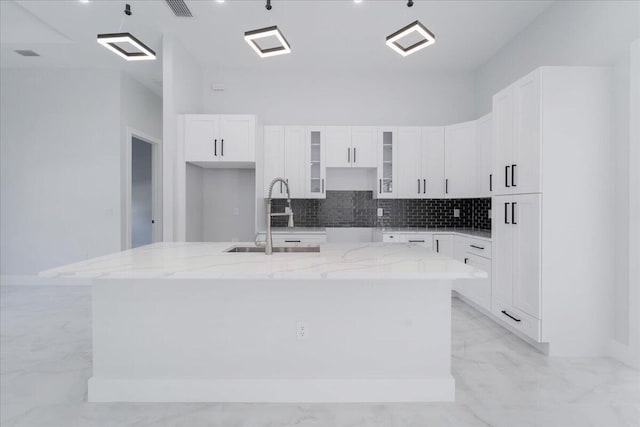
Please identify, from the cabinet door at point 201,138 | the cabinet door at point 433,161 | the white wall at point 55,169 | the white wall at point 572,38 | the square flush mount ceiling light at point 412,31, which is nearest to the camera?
the square flush mount ceiling light at point 412,31

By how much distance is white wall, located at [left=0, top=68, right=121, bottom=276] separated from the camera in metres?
5.27

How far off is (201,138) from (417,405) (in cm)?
384

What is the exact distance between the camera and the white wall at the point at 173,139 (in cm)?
437

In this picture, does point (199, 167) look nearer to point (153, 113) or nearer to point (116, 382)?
point (153, 113)

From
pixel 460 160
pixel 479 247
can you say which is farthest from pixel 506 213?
pixel 460 160

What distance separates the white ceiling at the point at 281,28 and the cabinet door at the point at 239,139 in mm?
989

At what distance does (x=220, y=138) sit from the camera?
15.2 ft

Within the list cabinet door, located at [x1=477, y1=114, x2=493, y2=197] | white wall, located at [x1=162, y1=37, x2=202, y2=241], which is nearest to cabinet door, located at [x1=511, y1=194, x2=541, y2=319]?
cabinet door, located at [x1=477, y1=114, x2=493, y2=197]

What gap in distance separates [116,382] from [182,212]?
2.56 meters

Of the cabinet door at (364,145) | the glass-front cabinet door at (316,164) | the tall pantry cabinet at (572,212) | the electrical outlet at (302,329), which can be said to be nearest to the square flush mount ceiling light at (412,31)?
the tall pantry cabinet at (572,212)

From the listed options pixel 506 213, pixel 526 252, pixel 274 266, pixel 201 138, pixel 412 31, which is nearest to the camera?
pixel 274 266

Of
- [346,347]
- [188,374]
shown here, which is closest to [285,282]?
[346,347]

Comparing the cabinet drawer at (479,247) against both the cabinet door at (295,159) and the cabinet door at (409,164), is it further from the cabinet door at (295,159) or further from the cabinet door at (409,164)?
the cabinet door at (295,159)

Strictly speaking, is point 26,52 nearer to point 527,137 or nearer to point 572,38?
point 527,137
